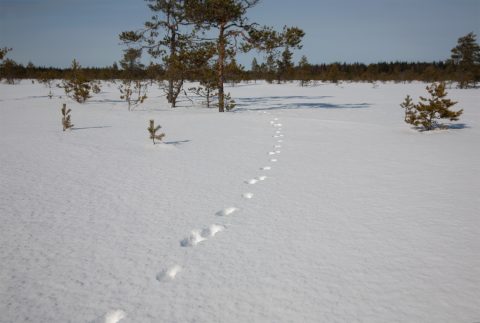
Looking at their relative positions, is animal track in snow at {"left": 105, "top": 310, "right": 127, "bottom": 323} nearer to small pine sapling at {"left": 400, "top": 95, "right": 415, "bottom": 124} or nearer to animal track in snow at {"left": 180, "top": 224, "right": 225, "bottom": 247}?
animal track in snow at {"left": 180, "top": 224, "right": 225, "bottom": 247}

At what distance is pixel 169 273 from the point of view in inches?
93.0

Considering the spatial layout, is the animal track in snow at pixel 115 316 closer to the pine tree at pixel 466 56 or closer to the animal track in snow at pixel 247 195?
the animal track in snow at pixel 247 195

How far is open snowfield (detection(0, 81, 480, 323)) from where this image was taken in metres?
2.02

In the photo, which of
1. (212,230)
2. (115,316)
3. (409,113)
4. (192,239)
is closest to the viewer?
(115,316)

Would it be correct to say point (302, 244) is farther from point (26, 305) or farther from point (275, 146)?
point (275, 146)

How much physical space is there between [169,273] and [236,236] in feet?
2.58

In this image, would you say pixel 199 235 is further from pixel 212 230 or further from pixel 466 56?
pixel 466 56

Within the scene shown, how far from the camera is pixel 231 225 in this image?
10.5ft

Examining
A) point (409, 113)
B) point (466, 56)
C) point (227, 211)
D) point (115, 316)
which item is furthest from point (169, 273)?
point (466, 56)

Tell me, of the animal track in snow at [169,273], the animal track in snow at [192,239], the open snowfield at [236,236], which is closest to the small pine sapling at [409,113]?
the open snowfield at [236,236]

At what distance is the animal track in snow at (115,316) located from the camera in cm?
189

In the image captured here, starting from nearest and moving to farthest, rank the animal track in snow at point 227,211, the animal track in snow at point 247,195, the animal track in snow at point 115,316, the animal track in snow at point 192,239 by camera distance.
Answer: the animal track in snow at point 115,316, the animal track in snow at point 192,239, the animal track in snow at point 227,211, the animal track in snow at point 247,195

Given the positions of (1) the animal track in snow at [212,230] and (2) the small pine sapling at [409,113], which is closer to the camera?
(1) the animal track in snow at [212,230]

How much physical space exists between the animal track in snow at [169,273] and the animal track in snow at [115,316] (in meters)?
0.39
